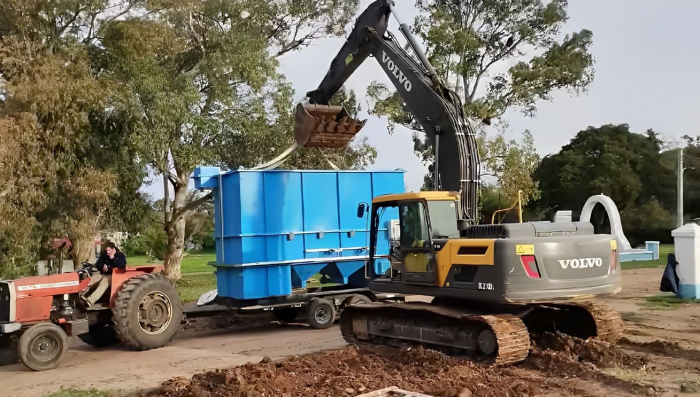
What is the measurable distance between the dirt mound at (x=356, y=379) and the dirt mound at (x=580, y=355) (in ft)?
2.88

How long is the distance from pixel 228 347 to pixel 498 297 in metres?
5.03

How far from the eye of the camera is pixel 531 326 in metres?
10.2

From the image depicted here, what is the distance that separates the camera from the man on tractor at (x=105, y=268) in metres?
11.0

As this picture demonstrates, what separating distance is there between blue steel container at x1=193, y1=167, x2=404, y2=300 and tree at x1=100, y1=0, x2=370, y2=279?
6.85 m

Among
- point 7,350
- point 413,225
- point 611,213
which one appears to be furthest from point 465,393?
point 611,213

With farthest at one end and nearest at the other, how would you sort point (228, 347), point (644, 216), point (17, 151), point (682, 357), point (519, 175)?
1. point (644, 216)
2. point (519, 175)
3. point (17, 151)
4. point (228, 347)
5. point (682, 357)

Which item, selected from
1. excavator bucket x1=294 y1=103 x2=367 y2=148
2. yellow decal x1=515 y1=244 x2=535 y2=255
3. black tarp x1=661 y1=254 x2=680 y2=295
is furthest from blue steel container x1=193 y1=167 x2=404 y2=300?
black tarp x1=661 y1=254 x2=680 y2=295

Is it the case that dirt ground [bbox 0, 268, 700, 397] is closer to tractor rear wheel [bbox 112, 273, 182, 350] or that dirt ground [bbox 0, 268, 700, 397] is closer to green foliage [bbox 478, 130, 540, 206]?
tractor rear wheel [bbox 112, 273, 182, 350]

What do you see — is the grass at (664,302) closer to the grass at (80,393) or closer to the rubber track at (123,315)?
the rubber track at (123,315)

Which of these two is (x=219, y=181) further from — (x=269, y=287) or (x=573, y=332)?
(x=573, y=332)

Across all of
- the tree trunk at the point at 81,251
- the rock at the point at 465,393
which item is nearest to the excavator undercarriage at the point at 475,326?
the rock at the point at 465,393

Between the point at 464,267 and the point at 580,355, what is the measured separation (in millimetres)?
1836

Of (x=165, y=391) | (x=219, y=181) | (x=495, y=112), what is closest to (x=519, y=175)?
(x=495, y=112)

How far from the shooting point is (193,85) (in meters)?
21.1
